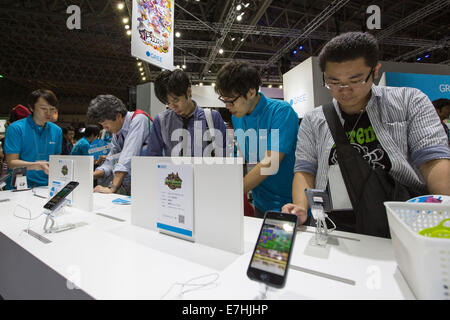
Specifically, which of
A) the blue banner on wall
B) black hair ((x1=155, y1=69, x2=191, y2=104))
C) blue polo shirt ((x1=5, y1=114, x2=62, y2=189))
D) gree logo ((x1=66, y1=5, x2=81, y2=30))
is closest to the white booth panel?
black hair ((x1=155, y1=69, x2=191, y2=104))

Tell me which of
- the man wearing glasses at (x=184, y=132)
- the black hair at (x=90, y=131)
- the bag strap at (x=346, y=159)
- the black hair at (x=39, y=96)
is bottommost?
the bag strap at (x=346, y=159)

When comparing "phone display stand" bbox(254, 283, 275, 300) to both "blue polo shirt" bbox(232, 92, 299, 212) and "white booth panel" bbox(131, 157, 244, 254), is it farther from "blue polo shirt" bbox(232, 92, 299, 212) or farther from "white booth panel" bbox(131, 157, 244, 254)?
"blue polo shirt" bbox(232, 92, 299, 212)

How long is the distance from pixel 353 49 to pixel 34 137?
2995mm

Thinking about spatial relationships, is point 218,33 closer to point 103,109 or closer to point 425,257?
point 103,109

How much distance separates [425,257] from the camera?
20.1 inches

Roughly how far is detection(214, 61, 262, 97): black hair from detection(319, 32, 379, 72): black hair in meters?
0.50

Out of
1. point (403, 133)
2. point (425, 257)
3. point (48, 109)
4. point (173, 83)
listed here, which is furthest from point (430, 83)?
point (48, 109)

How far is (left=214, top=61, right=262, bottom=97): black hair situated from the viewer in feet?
4.75

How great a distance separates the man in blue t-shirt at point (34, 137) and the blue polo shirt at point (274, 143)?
2.08m

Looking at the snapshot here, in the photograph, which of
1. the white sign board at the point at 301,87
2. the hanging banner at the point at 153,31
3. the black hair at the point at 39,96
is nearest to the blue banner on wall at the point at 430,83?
the white sign board at the point at 301,87

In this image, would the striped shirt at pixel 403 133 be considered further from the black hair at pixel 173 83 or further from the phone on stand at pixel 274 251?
the black hair at pixel 173 83

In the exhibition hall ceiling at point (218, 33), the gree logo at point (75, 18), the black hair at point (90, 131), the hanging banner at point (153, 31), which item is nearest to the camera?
the hanging banner at point (153, 31)

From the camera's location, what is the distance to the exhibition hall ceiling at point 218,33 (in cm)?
630
